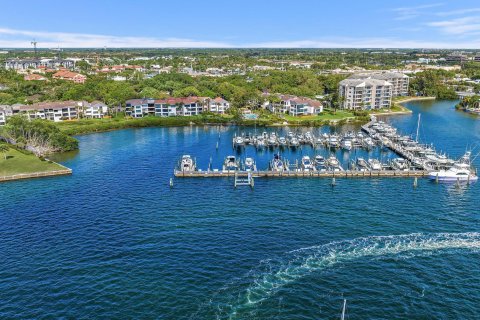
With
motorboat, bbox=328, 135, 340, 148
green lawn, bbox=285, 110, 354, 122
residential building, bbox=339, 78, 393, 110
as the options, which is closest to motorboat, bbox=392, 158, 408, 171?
motorboat, bbox=328, 135, 340, 148

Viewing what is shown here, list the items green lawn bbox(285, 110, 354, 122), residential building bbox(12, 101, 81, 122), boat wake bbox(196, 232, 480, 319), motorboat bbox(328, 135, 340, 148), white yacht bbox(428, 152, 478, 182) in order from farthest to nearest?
green lawn bbox(285, 110, 354, 122)
residential building bbox(12, 101, 81, 122)
motorboat bbox(328, 135, 340, 148)
white yacht bbox(428, 152, 478, 182)
boat wake bbox(196, 232, 480, 319)

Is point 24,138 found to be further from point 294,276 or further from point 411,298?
point 411,298

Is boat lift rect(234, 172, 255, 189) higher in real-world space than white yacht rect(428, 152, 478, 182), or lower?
lower

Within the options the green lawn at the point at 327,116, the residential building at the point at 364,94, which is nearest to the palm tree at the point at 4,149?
the green lawn at the point at 327,116

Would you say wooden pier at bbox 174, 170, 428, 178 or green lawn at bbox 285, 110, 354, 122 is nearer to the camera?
wooden pier at bbox 174, 170, 428, 178

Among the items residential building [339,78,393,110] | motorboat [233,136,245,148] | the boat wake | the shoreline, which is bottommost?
the boat wake

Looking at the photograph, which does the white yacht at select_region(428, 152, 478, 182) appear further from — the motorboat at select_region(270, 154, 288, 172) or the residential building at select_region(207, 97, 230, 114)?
the residential building at select_region(207, 97, 230, 114)
